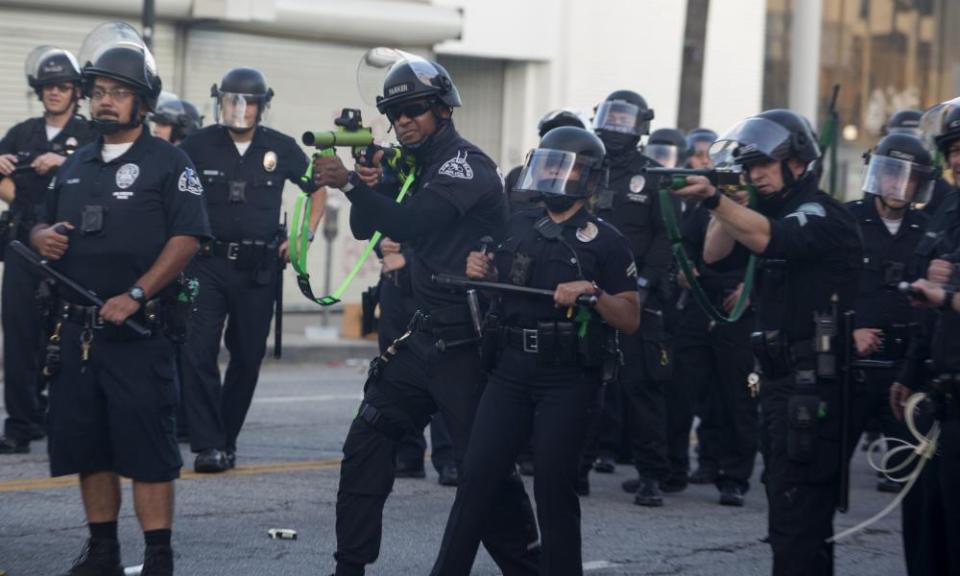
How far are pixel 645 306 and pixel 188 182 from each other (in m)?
3.60

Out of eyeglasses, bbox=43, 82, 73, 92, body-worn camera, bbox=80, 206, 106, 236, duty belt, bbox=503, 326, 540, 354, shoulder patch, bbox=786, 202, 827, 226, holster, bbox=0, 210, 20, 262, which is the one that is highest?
eyeglasses, bbox=43, 82, 73, 92

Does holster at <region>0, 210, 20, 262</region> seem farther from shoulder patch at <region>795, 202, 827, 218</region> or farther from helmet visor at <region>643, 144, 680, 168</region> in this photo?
shoulder patch at <region>795, 202, 827, 218</region>

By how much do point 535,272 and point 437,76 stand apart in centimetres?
90

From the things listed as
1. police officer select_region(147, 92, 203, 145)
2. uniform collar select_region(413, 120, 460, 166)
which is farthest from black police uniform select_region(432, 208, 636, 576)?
police officer select_region(147, 92, 203, 145)

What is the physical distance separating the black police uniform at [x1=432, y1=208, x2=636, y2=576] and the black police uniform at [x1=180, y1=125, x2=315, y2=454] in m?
3.28

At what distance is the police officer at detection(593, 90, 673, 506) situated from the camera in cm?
964

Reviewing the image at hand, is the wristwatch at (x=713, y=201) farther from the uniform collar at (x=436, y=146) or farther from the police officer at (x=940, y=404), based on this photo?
the uniform collar at (x=436, y=146)

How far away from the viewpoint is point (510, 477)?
670cm

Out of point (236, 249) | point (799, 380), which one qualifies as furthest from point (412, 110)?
point (236, 249)

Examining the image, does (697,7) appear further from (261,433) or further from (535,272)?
(535,272)

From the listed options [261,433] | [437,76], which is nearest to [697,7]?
[261,433]

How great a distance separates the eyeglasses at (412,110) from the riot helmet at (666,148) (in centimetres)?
469

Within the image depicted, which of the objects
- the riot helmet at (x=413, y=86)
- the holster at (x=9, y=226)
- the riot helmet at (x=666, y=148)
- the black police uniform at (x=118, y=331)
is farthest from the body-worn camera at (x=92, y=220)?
the riot helmet at (x=666, y=148)

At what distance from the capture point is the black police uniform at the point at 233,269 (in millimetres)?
9836
